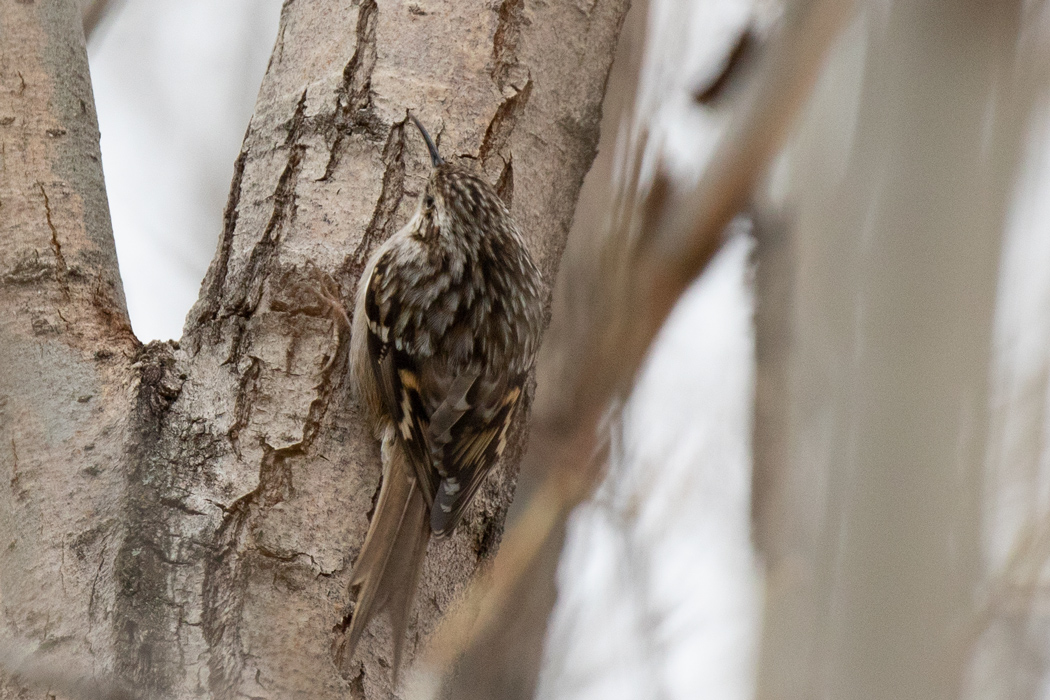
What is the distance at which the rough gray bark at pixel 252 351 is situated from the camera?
1.42m

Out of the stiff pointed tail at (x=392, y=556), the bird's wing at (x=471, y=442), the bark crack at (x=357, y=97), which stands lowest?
the stiff pointed tail at (x=392, y=556)

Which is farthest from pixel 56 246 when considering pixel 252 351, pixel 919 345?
pixel 919 345

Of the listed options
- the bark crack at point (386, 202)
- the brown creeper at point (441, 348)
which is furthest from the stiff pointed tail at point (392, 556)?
the bark crack at point (386, 202)

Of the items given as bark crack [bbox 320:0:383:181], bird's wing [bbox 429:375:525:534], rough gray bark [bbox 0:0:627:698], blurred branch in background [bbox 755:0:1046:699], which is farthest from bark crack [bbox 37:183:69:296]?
blurred branch in background [bbox 755:0:1046:699]

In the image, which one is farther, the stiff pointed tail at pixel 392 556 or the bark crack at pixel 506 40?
the bark crack at pixel 506 40

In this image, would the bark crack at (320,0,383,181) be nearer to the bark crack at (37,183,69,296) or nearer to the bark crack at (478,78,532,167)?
the bark crack at (478,78,532,167)

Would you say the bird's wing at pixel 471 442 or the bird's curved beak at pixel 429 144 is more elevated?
the bird's curved beak at pixel 429 144

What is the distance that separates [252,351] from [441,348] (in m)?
0.66

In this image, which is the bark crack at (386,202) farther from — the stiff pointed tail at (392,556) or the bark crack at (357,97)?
the stiff pointed tail at (392,556)

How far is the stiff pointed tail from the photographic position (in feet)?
4.85

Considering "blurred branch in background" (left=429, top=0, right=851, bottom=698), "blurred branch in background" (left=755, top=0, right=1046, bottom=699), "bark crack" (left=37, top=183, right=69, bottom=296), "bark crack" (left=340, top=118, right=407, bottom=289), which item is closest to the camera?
"blurred branch in background" (left=755, top=0, right=1046, bottom=699)

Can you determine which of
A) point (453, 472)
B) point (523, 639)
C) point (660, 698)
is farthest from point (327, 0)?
point (660, 698)

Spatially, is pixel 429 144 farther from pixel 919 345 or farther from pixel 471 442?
pixel 919 345

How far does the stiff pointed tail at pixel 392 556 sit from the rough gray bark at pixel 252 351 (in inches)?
1.0
